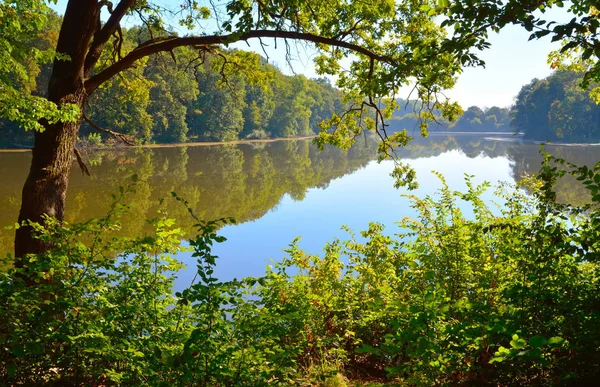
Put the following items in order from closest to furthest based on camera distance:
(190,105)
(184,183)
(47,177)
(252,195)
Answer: (47,177), (252,195), (184,183), (190,105)

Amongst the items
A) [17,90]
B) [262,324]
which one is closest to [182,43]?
[17,90]

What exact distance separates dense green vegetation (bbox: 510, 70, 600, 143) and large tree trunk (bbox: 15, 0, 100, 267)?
77.5 metres

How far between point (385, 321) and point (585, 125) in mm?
83825

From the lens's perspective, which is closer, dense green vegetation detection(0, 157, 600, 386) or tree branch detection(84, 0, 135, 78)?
dense green vegetation detection(0, 157, 600, 386)

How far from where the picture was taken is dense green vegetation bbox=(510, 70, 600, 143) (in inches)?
2832

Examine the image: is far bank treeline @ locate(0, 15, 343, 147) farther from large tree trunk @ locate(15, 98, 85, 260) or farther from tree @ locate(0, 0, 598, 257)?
large tree trunk @ locate(15, 98, 85, 260)

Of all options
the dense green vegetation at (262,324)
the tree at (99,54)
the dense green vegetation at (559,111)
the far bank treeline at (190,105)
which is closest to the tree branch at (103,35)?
the tree at (99,54)

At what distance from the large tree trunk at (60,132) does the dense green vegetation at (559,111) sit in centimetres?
7750

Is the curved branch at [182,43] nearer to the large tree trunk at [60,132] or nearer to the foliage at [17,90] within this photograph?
the large tree trunk at [60,132]

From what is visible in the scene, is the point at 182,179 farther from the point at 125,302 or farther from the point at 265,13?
the point at 125,302

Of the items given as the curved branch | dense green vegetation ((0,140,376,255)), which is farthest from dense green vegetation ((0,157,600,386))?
dense green vegetation ((0,140,376,255))

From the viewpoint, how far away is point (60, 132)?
609cm

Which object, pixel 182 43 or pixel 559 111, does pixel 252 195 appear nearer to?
pixel 182 43

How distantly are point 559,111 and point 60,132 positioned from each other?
274 feet
